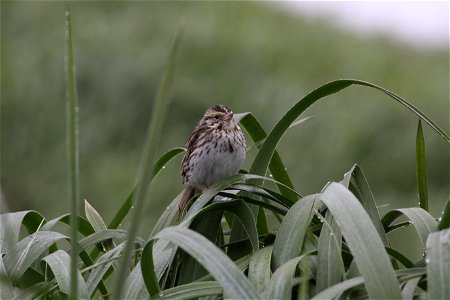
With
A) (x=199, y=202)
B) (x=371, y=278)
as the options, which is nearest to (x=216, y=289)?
(x=371, y=278)

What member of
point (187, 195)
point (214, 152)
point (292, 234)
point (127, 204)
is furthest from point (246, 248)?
point (214, 152)

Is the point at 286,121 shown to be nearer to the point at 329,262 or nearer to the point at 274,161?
the point at 274,161

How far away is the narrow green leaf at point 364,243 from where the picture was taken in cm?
129

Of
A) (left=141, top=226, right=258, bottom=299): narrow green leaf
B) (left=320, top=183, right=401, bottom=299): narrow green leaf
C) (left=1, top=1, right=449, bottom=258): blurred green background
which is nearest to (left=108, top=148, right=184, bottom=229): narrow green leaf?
(left=141, top=226, right=258, bottom=299): narrow green leaf

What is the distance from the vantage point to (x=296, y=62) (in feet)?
22.2

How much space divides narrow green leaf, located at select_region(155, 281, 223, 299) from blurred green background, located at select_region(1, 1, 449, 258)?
165 inches

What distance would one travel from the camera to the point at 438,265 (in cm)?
129

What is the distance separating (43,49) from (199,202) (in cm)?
563

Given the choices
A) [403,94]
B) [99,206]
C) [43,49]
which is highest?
[43,49]

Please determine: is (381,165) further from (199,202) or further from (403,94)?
(199,202)

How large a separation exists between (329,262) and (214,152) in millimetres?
1468

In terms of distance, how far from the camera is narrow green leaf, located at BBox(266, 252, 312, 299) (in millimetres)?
1363

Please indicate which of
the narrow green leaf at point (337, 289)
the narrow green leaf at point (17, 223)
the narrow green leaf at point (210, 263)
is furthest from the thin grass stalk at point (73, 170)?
the narrow green leaf at point (17, 223)

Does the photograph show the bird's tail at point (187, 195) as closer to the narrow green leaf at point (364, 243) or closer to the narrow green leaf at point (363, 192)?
the narrow green leaf at point (363, 192)
